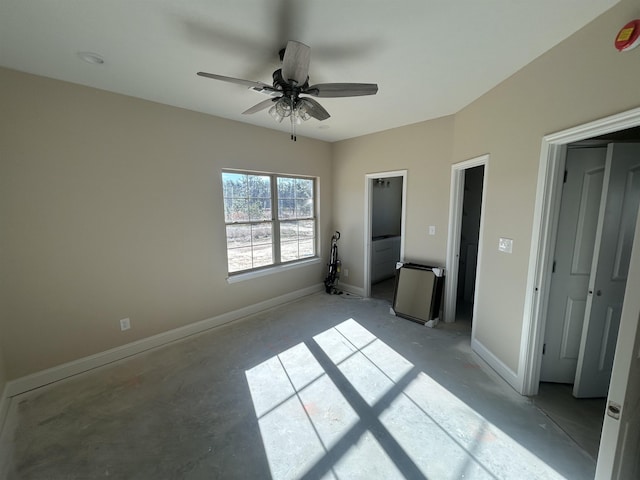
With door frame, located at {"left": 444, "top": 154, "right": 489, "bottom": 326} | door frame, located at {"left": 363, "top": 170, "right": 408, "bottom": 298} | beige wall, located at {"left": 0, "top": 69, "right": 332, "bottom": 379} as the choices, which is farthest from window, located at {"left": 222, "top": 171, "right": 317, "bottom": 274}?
door frame, located at {"left": 444, "top": 154, "right": 489, "bottom": 326}

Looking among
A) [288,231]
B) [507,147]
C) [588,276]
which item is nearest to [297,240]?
[288,231]

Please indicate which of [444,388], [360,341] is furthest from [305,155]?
[444,388]

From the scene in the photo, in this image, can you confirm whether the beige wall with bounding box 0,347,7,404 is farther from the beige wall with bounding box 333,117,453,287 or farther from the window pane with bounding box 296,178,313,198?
the beige wall with bounding box 333,117,453,287

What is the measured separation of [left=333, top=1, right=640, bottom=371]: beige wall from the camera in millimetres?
1492

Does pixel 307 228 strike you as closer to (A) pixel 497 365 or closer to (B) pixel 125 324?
(B) pixel 125 324

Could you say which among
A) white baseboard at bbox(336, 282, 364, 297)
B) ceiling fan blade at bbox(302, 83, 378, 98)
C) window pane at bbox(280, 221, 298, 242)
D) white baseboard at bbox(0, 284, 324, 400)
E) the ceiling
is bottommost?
white baseboard at bbox(0, 284, 324, 400)

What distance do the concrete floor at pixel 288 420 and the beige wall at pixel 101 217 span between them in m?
0.50

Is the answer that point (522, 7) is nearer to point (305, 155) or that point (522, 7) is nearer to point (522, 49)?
point (522, 49)

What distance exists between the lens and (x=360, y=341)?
9.68 feet

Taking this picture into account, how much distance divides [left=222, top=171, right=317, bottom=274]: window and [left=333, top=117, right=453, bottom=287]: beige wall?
0.63 metres

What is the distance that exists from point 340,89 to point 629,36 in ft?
5.09

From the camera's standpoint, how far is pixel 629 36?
51.4 inches

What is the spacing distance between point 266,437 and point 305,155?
369 centimetres

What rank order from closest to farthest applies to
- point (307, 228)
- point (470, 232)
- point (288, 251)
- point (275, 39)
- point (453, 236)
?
point (275, 39) → point (453, 236) → point (470, 232) → point (288, 251) → point (307, 228)
